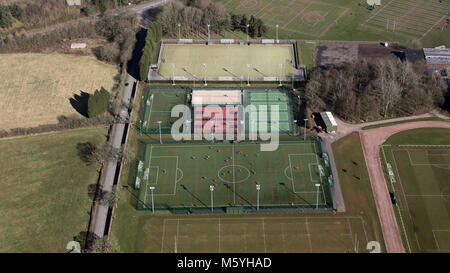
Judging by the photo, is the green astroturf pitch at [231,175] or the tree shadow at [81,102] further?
the tree shadow at [81,102]

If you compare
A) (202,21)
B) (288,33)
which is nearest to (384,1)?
(288,33)

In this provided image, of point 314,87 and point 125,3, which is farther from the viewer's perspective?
point 125,3

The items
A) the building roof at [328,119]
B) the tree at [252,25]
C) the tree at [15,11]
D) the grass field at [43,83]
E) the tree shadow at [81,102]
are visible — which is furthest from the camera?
the tree at [15,11]

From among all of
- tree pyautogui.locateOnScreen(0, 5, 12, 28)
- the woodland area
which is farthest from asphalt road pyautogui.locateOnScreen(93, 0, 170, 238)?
the woodland area

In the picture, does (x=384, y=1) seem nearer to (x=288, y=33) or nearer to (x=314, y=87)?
(x=288, y=33)

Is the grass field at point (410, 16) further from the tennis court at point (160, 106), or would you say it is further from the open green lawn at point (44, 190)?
the open green lawn at point (44, 190)

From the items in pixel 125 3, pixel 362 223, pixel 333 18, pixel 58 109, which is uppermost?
pixel 125 3

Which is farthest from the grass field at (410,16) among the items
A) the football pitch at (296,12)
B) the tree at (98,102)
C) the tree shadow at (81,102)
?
the tree shadow at (81,102)
